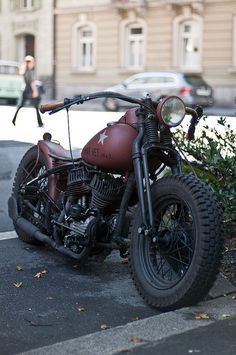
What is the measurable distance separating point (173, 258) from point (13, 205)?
1937mm

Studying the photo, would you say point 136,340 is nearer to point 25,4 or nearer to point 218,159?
point 218,159

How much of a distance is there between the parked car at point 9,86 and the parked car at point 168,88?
3.80 m

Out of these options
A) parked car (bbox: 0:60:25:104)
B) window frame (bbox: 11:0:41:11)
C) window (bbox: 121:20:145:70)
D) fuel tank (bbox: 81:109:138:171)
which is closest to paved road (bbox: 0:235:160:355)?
fuel tank (bbox: 81:109:138:171)

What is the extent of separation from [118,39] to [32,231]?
29.8 m

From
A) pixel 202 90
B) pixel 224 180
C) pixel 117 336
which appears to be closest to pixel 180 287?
pixel 117 336

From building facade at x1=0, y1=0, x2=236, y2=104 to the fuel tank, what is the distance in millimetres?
26333

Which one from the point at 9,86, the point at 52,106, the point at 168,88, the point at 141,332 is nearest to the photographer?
the point at 141,332

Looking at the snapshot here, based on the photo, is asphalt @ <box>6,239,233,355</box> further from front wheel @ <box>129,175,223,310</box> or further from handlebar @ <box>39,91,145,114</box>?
handlebar @ <box>39,91,145,114</box>

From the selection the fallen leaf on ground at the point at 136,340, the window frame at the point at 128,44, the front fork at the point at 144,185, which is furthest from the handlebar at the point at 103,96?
the window frame at the point at 128,44

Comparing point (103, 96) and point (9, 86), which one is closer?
point (103, 96)

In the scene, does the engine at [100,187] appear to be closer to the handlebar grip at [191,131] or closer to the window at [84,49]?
the handlebar grip at [191,131]

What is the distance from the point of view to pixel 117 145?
15.7 feet

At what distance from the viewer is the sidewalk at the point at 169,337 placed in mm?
3760

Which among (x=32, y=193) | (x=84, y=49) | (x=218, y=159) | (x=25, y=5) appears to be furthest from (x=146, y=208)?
(x=25, y=5)
